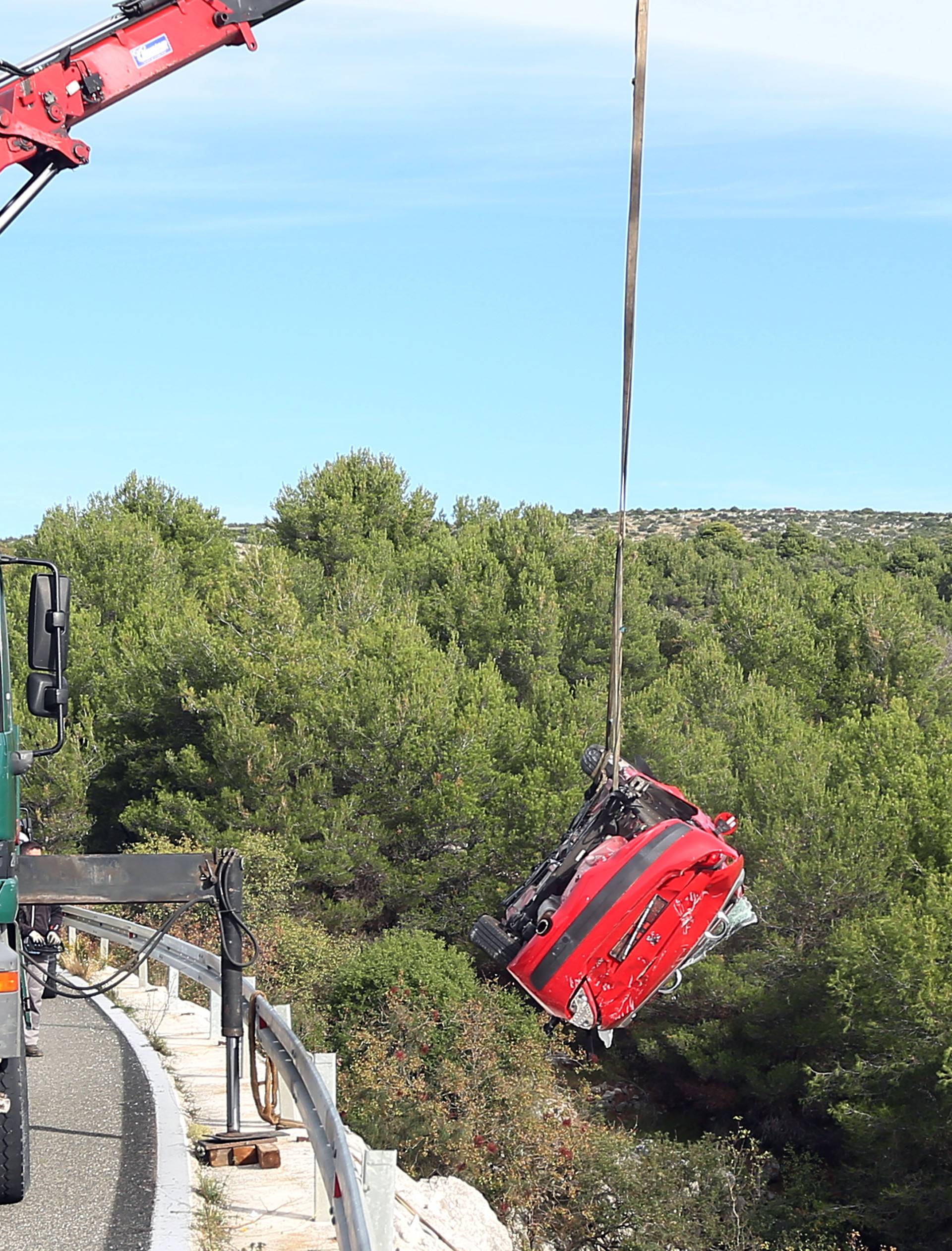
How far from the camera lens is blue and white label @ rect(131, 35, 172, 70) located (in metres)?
9.43

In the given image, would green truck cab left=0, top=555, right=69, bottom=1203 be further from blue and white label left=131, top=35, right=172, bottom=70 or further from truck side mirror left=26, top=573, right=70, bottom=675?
blue and white label left=131, top=35, right=172, bottom=70

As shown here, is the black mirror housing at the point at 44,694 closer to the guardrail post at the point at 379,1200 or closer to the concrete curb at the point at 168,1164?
the concrete curb at the point at 168,1164

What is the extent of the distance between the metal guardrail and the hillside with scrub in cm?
732

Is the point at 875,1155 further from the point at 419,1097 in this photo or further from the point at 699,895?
the point at 699,895

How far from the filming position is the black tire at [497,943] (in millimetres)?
7359

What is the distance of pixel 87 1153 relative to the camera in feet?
27.1

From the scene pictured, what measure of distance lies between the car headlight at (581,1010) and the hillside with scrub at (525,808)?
1082 cm

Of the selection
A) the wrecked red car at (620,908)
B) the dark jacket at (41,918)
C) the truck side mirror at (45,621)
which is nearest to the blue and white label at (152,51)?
the truck side mirror at (45,621)

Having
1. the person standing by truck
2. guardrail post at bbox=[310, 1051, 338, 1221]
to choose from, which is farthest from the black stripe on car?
the person standing by truck

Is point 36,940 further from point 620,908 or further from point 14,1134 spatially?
point 620,908

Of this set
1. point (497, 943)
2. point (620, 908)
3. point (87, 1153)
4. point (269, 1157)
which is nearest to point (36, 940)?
point (87, 1153)

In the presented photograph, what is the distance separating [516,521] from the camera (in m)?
48.6

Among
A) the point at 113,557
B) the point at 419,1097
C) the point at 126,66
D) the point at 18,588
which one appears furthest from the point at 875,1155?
the point at 113,557

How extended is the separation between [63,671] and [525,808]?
27.9m
